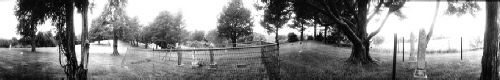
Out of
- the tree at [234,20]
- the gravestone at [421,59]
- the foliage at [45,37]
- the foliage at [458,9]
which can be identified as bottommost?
the gravestone at [421,59]

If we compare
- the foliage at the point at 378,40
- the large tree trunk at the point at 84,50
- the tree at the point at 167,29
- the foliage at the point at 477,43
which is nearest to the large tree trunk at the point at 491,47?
the large tree trunk at the point at 84,50

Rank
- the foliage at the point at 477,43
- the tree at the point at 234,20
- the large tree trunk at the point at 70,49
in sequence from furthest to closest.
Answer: the tree at the point at 234,20, the foliage at the point at 477,43, the large tree trunk at the point at 70,49

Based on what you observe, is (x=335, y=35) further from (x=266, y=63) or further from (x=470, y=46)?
(x=266, y=63)

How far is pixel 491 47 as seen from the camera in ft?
18.3

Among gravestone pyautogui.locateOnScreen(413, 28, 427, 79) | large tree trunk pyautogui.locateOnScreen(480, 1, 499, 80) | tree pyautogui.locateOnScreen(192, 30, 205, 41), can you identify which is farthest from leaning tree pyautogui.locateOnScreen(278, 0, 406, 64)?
tree pyautogui.locateOnScreen(192, 30, 205, 41)

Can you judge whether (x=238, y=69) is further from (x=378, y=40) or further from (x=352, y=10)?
(x=378, y=40)

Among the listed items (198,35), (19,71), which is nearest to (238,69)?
(19,71)

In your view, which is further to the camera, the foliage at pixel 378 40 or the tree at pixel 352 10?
the foliage at pixel 378 40

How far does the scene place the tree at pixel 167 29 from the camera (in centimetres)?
4488

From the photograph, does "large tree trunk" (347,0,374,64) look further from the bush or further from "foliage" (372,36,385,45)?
the bush

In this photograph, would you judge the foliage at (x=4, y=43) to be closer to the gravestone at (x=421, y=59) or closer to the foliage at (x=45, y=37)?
the foliage at (x=45, y=37)

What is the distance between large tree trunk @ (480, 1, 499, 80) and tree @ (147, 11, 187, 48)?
41.9m

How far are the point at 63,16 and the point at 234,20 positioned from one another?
1409 inches

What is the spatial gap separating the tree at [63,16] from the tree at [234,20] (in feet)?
116
